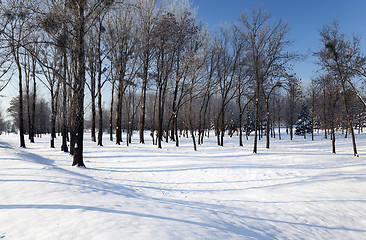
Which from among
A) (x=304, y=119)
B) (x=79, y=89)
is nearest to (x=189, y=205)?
(x=79, y=89)

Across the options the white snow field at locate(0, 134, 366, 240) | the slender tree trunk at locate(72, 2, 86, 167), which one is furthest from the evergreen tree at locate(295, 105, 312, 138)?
the slender tree trunk at locate(72, 2, 86, 167)

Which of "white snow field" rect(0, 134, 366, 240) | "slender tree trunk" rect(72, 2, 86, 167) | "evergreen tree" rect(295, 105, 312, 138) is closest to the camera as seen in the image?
"white snow field" rect(0, 134, 366, 240)

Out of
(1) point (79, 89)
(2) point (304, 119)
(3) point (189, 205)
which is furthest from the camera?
(2) point (304, 119)

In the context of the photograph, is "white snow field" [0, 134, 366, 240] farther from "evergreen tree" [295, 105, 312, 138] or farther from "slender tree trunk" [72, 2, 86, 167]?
"evergreen tree" [295, 105, 312, 138]

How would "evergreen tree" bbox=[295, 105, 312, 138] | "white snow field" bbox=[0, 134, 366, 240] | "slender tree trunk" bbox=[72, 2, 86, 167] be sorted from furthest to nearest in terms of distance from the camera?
"evergreen tree" bbox=[295, 105, 312, 138] → "slender tree trunk" bbox=[72, 2, 86, 167] → "white snow field" bbox=[0, 134, 366, 240]

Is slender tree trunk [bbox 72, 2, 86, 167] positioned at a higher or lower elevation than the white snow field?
higher

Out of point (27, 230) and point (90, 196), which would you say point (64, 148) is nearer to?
point (90, 196)

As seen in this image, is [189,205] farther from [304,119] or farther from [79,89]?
[304,119]

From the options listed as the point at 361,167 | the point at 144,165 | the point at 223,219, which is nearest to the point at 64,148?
the point at 144,165

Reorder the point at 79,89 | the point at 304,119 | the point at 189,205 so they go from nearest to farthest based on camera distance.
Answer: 1. the point at 189,205
2. the point at 79,89
3. the point at 304,119

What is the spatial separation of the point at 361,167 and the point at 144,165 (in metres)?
10.3

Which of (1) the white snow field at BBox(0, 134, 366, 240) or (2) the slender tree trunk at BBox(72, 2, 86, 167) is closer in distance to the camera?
(1) the white snow field at BBox(0, 134, 366, 240)

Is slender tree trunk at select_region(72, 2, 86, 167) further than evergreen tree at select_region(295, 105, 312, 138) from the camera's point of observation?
No

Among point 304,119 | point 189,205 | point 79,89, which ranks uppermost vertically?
point 79,89
